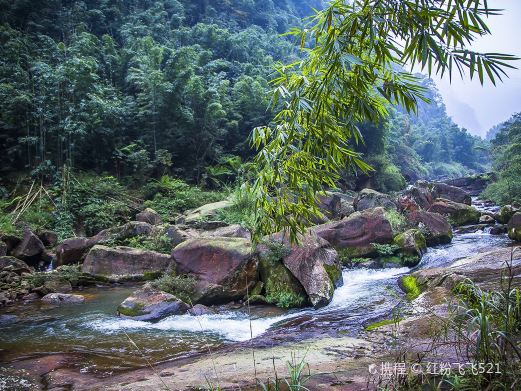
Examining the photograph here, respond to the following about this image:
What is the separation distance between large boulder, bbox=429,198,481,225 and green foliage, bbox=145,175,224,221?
30.6ft

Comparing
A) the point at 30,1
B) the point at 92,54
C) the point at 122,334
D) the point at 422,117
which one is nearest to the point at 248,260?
the point at 122,334

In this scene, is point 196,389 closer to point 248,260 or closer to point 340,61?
point 340,61

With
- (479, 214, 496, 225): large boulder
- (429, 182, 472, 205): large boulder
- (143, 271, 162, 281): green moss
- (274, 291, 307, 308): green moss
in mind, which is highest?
(429, 182, 472, 205): large boulder

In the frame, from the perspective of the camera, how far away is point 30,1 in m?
19.8

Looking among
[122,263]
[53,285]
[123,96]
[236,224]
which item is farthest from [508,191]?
[123,96]

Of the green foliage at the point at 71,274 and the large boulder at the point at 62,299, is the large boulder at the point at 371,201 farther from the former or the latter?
the large boulder at the point at 62,299

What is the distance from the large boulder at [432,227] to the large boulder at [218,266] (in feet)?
21.7

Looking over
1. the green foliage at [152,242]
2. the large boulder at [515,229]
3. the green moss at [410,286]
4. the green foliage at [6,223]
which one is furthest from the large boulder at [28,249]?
the large boulder at [515,229]

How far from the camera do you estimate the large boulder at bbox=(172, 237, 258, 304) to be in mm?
6844

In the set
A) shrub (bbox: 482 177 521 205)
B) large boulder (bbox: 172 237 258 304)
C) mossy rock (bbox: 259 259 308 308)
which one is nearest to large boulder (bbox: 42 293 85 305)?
large boulder (bbox: 172 237 258 304)

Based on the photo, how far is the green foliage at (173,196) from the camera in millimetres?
15141

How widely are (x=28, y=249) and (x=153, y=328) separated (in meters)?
6.53

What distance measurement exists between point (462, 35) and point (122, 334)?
5.43m

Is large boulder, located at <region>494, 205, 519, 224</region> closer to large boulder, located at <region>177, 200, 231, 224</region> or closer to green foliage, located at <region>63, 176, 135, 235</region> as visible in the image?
large boulder, located at <region>177, 200, 231, 224</region>
